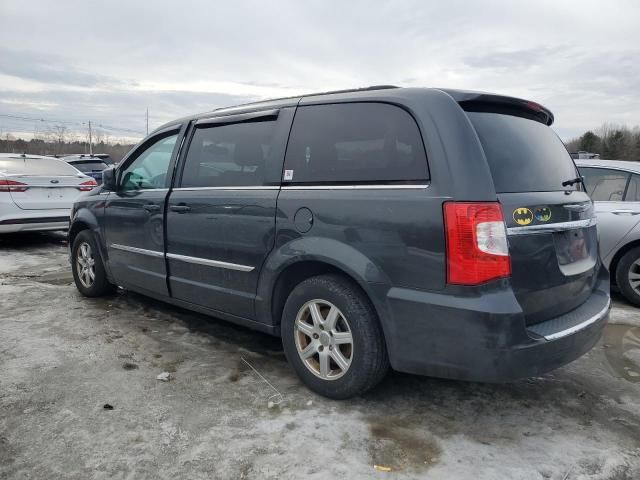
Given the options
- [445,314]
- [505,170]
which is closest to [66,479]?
[445,314]

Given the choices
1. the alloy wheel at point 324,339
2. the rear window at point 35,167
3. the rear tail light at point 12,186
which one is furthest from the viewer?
the rear window at point 35,167

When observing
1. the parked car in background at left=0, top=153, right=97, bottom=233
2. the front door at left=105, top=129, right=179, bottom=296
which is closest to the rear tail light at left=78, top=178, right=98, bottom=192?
the parked car in background at left=0, top=153, right=97, bottom=233

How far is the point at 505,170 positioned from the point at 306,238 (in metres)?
1.15

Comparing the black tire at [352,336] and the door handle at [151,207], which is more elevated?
the door handle at [151,207]

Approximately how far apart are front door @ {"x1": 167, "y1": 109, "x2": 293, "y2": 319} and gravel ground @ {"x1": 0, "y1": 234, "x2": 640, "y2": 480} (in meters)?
0.53

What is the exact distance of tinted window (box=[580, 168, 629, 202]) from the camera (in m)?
5.37

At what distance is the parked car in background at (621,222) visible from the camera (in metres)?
5.12

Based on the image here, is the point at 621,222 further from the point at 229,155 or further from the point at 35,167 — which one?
the point at 35,167

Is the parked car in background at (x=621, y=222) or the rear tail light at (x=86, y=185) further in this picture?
the rear tail light at (x=86, y=185)

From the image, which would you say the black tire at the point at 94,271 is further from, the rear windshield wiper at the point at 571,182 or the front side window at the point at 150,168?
the rear windshield wiper at the point at 571,182

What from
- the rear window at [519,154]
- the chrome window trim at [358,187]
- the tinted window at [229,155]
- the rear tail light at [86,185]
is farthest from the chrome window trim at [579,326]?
the rear tail light at [86,185]

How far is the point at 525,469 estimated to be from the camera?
2.39m

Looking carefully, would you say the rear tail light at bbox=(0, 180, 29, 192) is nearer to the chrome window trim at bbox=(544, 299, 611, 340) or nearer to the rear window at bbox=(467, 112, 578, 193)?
the rear window at bbox=(467, 112, 578, 193)

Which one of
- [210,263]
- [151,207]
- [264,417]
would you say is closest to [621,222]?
[210,263]
